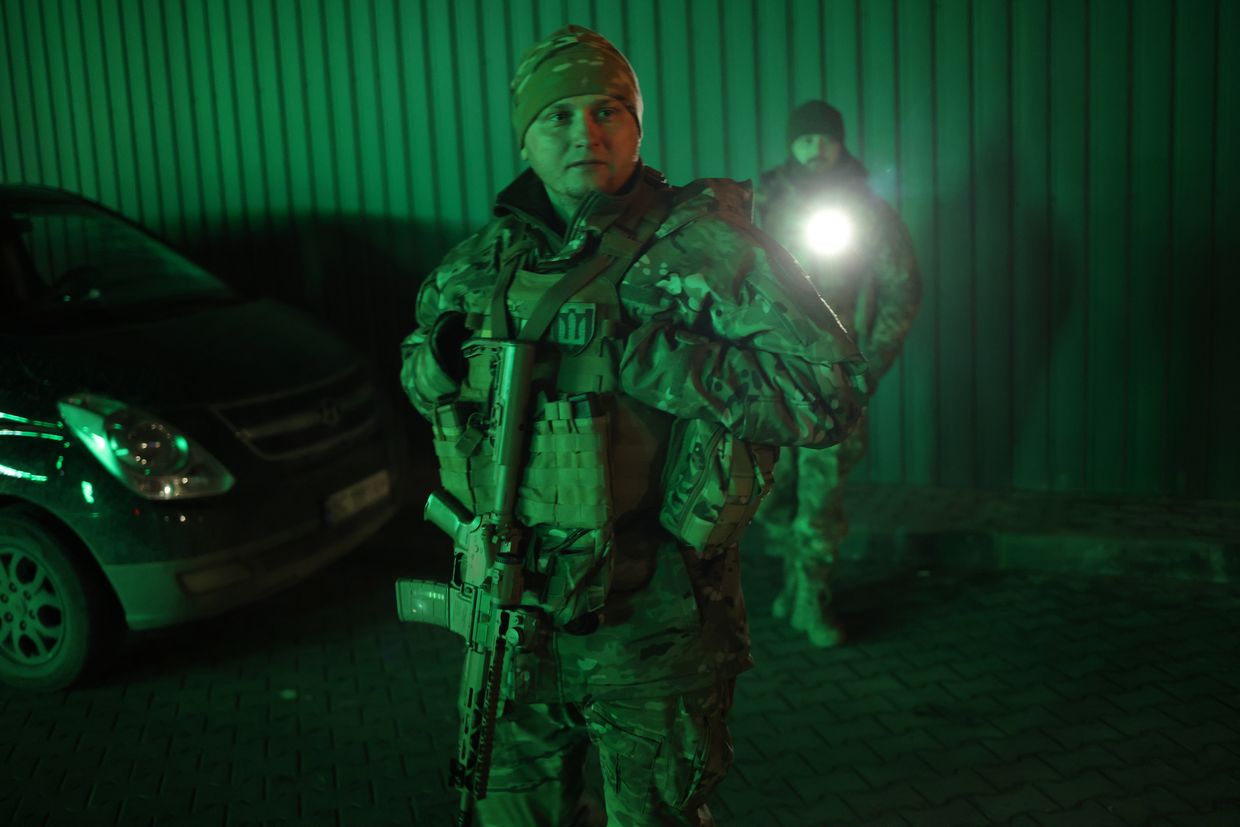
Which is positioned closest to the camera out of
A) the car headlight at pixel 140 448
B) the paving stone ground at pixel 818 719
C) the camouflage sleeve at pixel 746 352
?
the camouflage sleeve at pixel 746 352

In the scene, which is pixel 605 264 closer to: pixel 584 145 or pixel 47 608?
pixel 584 145

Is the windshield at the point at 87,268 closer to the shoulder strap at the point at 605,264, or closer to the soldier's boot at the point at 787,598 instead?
the soldier's boot at the point at 787,598

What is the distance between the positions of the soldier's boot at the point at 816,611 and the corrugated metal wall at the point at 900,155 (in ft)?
6.03

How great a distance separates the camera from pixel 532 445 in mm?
2211

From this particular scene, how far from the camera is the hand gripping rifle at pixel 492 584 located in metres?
→ 2.17

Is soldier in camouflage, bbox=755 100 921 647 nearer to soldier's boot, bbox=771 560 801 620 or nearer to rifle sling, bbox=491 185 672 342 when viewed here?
soldier's boot, bbox=771 560 801 620

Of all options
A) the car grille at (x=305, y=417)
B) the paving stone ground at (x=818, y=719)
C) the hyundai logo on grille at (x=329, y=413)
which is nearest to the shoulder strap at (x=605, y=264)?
the paving stone ground at (x=818, y=719)

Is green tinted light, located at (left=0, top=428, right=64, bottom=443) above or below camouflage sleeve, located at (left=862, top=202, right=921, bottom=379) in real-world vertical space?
below

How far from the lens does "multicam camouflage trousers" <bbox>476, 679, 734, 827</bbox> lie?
2.27m

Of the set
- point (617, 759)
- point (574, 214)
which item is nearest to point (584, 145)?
point (574, 214)

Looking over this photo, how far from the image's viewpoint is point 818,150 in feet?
14.9

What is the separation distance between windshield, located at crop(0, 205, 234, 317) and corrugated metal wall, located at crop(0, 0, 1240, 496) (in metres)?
1.53

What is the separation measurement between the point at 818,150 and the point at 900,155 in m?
1.45

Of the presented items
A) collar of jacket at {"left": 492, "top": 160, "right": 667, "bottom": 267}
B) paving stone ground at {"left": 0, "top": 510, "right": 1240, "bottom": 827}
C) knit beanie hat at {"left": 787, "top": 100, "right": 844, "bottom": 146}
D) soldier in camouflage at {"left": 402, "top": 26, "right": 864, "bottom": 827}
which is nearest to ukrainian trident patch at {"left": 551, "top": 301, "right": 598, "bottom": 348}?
soldier in camouflage at {"left": 402, "top": 26, "right": 864, "bottom": 827}
